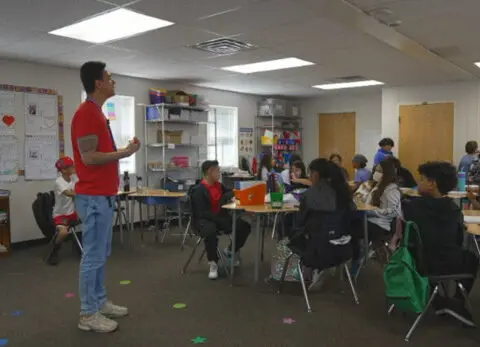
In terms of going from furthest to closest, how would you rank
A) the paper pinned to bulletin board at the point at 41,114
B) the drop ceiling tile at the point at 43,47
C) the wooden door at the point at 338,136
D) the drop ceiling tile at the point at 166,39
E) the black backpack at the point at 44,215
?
1. the wooden door at the point at 338,136
2. the paper pinned to bulletin board at the point at 41,114
3. the black backpack at the point at 44,215
4. the drop ceiling tile at the point at 43,47
5. the drop ceiling tile at the point at 166,39

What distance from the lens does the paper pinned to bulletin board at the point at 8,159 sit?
18.7 ft

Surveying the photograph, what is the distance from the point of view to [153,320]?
129 inches

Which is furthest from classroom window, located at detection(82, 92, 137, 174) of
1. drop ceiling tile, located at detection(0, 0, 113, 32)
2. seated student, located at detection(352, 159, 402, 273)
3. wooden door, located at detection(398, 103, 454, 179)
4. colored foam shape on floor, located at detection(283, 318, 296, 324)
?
wooden door, located at detection(398, 103, 454, 179)

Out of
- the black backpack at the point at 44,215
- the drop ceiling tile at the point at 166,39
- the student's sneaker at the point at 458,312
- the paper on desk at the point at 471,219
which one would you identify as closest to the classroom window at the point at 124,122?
the black backpack at the point at 44,215

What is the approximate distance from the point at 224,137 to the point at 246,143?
1.89 ft

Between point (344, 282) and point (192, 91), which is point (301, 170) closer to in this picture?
point (344, 282)

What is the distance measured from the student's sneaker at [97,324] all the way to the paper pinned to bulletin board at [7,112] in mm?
3617

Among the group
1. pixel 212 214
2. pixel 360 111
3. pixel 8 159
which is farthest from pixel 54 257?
pixel 360 111

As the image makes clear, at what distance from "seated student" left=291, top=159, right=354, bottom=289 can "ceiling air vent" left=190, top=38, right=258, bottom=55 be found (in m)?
2.16

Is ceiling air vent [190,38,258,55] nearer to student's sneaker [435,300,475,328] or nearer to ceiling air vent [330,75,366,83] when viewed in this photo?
ceiling air vent [330,75,366,83]

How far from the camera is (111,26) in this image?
4379 mm

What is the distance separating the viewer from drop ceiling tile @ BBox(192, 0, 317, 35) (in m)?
3.75

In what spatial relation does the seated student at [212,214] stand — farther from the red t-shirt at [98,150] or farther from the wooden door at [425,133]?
the wooden door at [425,133]

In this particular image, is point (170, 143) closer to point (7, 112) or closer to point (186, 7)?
point (7, 112)
